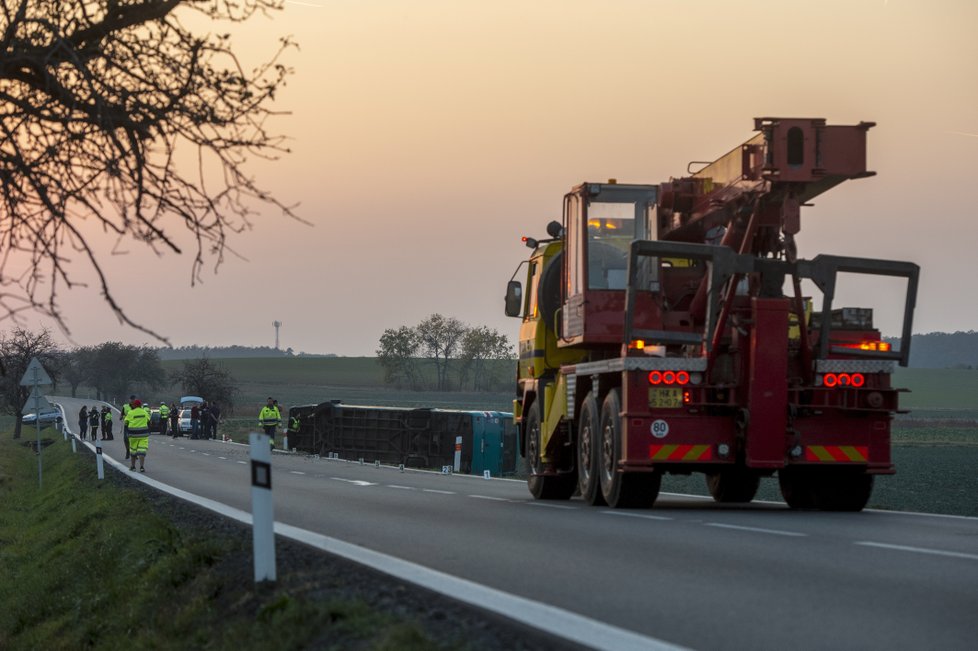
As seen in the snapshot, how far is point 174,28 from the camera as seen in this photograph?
9.09 meters

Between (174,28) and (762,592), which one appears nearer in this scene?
(762,592)

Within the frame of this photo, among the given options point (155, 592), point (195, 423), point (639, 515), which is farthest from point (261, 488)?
point (195, 423)

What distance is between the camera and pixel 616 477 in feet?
51.5

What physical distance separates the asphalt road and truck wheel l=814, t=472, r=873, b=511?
33 cm

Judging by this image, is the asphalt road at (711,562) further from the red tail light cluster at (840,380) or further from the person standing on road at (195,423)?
the person standing on road at (195,423)

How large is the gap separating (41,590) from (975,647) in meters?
11.7

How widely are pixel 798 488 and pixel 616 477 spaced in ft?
8.38

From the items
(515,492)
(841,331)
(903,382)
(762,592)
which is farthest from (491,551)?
(903,382)

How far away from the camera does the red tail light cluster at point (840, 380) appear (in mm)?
15195

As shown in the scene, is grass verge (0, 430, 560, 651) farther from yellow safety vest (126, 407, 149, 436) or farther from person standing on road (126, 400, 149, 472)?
yellow safety vest (126, 407, 149, 436)

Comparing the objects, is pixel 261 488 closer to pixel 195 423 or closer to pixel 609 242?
pixel 609 242

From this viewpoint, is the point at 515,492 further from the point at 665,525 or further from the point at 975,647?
the point at 975,647

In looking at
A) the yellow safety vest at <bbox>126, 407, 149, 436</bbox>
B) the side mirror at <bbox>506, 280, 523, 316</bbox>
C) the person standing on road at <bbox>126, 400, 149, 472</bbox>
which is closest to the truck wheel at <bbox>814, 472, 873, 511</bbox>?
the side mirror at <bbox>506, 280, 523, 316</bbox>

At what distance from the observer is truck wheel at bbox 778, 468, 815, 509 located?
16.5 m
